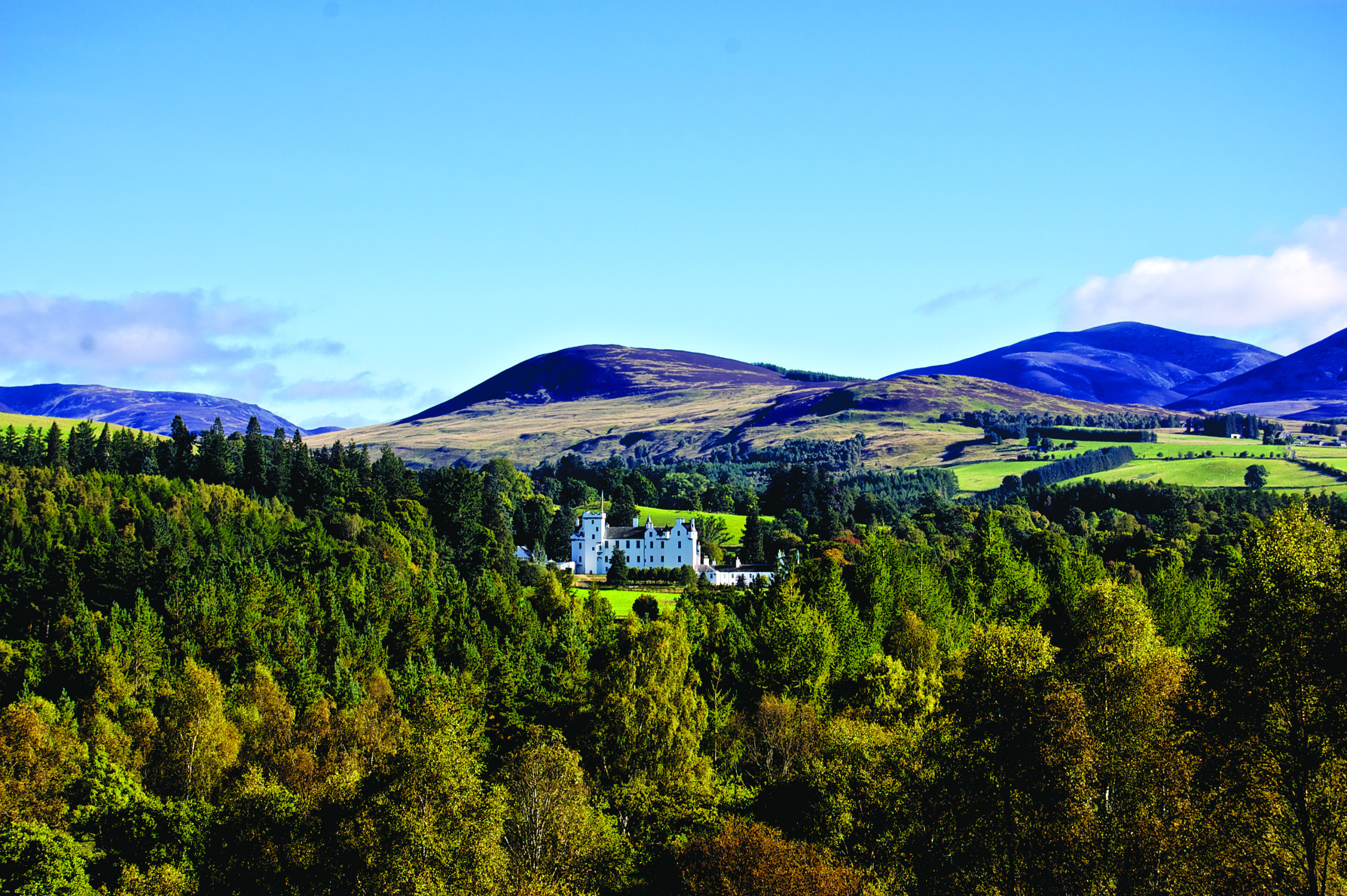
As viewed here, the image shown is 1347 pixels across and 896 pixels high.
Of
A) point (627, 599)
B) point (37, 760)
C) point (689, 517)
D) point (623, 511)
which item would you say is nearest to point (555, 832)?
point (37, 760)

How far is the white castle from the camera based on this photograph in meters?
151

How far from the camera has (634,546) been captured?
15325 centimetres

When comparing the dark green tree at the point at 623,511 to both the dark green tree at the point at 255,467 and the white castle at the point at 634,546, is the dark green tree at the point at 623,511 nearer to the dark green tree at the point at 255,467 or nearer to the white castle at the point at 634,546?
the white castle at the point at 634,546

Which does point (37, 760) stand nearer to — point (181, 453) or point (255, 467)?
point (255, 467)

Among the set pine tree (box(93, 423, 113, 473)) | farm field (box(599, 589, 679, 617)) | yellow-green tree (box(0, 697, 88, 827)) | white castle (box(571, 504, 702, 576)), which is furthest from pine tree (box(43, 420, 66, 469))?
yellow-green tree (box(0, 697, 88, 827))

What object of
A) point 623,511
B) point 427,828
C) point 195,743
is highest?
point 623,511

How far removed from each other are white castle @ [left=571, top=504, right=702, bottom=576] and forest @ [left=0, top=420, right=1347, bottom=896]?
18.0 m

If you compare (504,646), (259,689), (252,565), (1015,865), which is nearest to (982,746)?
(1015,865)

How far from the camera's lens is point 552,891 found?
31.6 metres

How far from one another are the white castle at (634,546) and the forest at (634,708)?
18.0 m

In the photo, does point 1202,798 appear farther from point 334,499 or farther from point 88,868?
point 334,499

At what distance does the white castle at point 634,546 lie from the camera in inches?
5945

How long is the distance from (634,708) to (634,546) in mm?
99541

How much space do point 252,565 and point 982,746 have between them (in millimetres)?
84336
